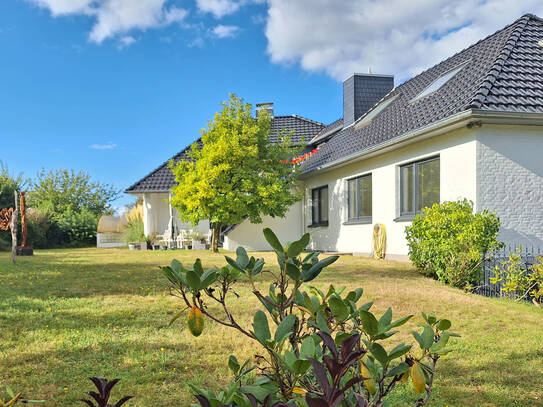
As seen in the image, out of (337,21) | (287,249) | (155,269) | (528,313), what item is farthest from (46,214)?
(287,249)

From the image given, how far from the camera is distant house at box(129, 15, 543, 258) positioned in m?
8.63

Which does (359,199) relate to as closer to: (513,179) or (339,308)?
(513,179)

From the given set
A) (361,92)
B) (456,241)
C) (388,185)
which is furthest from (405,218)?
(361,92)

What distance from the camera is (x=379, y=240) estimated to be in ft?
38.7

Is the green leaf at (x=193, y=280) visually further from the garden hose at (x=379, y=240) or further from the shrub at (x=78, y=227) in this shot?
the shrub at (x=78, y=227)

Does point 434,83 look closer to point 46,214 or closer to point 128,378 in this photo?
point 128,378

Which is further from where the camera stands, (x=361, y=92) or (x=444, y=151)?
(x=361, y=92)

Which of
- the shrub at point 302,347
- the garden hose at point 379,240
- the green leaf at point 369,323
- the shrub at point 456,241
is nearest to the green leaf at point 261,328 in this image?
the shrub at point 302,347

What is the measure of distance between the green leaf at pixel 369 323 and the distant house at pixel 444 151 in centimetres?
423

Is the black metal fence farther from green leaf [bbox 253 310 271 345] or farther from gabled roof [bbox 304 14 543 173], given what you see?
green leaf [bbox 253 310 271 345]

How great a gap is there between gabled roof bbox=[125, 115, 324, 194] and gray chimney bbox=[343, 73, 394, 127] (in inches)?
104

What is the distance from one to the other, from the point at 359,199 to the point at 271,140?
8331 millimetres

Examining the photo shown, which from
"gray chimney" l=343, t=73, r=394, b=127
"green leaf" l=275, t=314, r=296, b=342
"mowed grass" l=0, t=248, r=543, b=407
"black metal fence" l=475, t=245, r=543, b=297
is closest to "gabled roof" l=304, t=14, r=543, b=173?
"gray chimney" l=343, t=73, r=394, b=127

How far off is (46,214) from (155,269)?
15984mm
